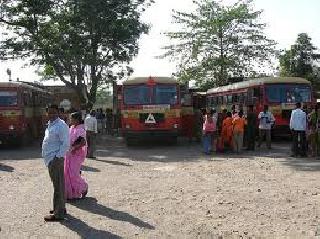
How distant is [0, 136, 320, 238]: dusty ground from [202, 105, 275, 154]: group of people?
2.13 meters

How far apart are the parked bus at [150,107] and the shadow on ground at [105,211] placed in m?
12.0

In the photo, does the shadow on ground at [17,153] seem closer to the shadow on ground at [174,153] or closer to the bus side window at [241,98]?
the shadow on ground at [174,153]

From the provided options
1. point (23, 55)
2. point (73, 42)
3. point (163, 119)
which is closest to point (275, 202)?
point (163, 119)

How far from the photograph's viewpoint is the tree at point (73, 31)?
32.5 metres

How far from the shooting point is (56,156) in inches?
350

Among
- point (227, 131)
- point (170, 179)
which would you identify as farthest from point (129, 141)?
point (170, 179)

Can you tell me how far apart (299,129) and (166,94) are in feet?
22.2

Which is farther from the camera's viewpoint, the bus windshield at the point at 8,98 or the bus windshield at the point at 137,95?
the bus windshield at the point at 8,98

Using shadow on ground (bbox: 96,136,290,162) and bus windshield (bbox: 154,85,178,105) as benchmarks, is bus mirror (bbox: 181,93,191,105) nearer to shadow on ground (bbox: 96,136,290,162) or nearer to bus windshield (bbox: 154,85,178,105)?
bus windshield (bbox: 154,85,178,105)

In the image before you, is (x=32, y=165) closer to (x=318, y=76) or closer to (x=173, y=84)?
(x=173, y=84)

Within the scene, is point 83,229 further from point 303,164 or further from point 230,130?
point 230,130

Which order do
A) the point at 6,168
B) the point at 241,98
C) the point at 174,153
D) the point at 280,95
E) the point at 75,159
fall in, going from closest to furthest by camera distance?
the point at 75,159
the point at 6,168
the point at 174,153
the point at 280,95
the point at 241,98

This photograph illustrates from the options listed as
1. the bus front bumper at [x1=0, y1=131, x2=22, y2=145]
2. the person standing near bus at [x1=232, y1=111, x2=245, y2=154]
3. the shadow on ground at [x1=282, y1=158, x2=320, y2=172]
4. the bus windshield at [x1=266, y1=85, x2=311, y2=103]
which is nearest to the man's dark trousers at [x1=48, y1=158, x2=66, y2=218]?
the shadow on ground at [x1=282, y1=158, x2=320, y2=172]

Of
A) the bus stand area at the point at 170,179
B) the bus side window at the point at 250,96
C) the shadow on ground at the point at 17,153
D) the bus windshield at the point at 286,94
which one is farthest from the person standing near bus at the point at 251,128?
the shadow on ground at the point at 17,153
